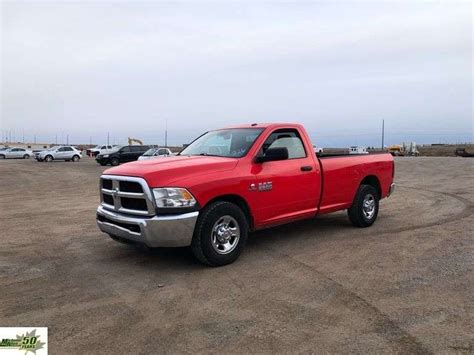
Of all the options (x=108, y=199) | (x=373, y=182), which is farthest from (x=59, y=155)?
(x=108, y=199)

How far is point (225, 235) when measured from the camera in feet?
18.7

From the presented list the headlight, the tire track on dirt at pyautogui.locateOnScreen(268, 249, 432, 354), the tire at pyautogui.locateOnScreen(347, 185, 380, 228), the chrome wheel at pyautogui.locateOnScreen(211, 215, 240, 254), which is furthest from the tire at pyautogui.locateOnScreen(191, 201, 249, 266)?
the tire at pyautogui.locateOnScreen(347, 185, 380, 228)

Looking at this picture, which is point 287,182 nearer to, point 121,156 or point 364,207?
point 364,207

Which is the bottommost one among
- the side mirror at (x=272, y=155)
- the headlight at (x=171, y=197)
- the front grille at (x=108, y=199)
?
the front grille at (x=108, y=199)

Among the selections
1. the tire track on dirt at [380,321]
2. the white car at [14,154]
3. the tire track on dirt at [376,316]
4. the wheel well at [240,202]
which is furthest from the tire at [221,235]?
the white car at [14,154]

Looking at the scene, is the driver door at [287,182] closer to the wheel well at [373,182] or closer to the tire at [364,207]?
the tire at [364,207]

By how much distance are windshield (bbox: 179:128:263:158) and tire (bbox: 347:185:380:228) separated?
261 centimetres

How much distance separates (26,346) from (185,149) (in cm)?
430

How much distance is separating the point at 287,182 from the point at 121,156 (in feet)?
107

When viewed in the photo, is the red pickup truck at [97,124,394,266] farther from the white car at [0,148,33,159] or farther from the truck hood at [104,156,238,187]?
the white car at [0,148,33,159]

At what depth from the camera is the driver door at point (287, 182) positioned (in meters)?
6.18

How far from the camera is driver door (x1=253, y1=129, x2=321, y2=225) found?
618 cm

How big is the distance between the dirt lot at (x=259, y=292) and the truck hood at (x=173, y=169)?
1222 millimetres

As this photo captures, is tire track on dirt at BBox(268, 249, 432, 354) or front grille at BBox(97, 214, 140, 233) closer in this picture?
tire track on dirt at BBox(268, 249, 432, 354)
